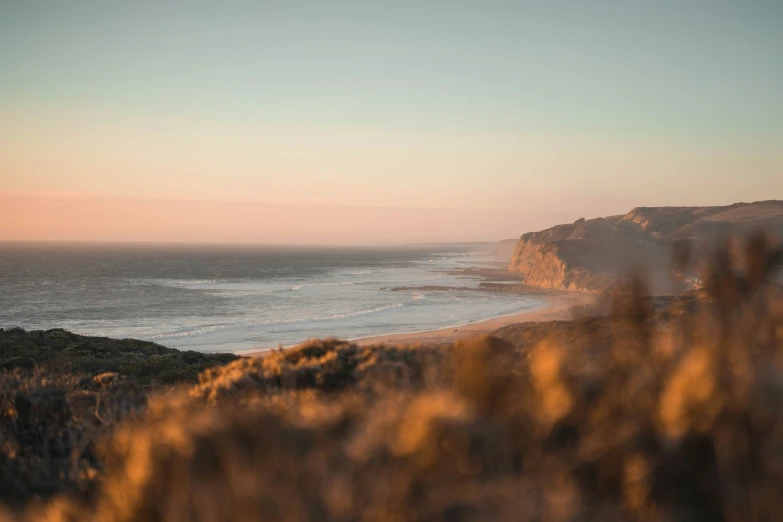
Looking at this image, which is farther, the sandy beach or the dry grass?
the sandy beach

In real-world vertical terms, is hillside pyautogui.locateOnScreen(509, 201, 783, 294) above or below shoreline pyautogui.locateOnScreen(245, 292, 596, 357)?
above

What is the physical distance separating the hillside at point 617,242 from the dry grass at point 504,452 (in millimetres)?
58959

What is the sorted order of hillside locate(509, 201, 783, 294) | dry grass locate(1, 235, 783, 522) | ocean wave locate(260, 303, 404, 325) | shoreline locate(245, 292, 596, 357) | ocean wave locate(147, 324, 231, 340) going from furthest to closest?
hillside locate(509, 201, 783, 294) < ocean wave locate(260, 303, 404, 325) < ocean wave locate(147, 324, 231, 340) < shoreline locate(245, 292, 596, 357) < dry grass locate(1, 235, 783, 522)

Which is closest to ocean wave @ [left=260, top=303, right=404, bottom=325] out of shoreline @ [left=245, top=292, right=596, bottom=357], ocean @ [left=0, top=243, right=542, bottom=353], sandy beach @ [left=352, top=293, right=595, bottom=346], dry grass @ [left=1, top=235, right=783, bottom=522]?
ocean @ [left=0, top=243, right=542, bottom=353]

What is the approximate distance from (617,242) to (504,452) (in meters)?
99.6

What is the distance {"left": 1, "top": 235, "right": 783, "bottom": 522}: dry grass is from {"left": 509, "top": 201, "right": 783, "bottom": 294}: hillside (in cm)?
5896

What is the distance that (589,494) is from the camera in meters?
3.14

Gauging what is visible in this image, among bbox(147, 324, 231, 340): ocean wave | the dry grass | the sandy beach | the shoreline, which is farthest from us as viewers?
bbox(147, 324, 231, 340): ocean wave

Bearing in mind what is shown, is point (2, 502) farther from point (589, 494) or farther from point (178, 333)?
point (178, 333)

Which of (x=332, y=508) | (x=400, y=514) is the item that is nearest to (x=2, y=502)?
(x=332, y=508)

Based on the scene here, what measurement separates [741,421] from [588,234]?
342 ft

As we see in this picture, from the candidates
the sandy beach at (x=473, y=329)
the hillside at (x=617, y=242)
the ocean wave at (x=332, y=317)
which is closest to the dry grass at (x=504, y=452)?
the sandy beach at (x=473, y=329)

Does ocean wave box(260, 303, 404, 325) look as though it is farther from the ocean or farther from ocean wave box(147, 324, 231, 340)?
ocean wave box(147, 324, 231, 340)

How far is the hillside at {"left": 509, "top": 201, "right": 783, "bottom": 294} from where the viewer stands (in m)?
77.2
